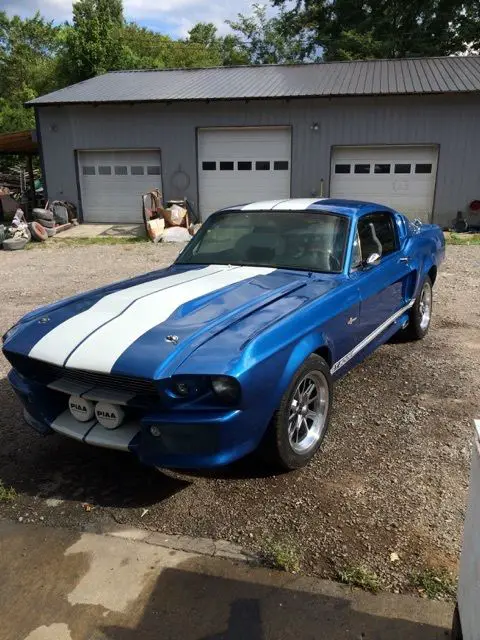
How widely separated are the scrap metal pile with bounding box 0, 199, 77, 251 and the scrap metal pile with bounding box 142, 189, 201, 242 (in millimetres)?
2775

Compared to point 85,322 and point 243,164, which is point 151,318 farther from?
point 243,164

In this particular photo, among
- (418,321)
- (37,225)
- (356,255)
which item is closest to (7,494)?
(356,255)

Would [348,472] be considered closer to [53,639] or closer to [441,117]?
[53,639]

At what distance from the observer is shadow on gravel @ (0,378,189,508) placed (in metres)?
2.99

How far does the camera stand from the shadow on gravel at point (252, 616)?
2.04 m

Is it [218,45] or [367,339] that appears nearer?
[367,339]

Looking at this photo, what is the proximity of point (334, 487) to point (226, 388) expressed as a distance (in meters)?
0.99

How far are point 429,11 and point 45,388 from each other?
3213 cm

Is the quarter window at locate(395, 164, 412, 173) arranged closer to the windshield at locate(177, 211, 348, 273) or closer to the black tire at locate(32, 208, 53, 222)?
the black tire at locate(32, 208, 53, 222)

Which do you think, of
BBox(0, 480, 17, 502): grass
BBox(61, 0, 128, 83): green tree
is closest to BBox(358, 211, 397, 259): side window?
BBox(0, 480, 17, 502): grass

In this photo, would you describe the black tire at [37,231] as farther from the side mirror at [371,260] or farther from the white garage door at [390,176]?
the side mirror at [371,260]

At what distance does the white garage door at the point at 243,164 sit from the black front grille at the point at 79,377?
42.6ft

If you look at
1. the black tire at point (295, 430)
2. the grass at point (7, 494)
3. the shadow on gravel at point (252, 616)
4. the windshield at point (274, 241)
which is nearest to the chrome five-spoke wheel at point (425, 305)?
the windshield at point (274, 241)

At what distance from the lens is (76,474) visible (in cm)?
322
